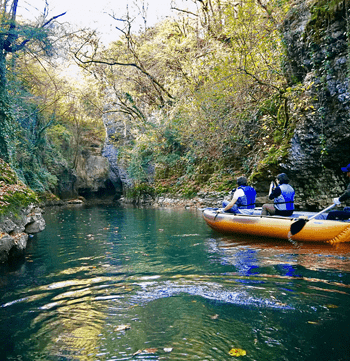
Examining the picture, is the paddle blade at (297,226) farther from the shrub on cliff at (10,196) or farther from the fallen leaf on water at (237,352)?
the shrub on cliff at (10,196)

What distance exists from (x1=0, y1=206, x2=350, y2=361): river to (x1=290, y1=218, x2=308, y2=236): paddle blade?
299 mm

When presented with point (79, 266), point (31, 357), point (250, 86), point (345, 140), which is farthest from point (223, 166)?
point (31, 357)

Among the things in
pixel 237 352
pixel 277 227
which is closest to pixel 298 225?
pixel 277 227

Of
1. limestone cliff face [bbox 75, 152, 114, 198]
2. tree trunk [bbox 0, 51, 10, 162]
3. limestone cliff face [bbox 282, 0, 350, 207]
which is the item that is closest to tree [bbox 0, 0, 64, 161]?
tree trunk [bbox 0, 51, 10, 162]

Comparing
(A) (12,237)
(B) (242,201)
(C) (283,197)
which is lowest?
(A) (12,237)

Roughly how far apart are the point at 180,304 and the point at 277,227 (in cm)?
406

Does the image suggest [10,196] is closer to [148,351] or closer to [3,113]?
[148,351]

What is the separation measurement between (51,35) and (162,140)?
441 inches

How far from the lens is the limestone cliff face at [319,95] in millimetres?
9023

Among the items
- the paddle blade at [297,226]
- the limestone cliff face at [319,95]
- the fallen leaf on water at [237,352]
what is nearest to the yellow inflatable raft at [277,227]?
the paddle blade at [297,226]

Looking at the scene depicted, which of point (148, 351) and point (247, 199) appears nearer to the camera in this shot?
point (148, 351)

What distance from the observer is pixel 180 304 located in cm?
372

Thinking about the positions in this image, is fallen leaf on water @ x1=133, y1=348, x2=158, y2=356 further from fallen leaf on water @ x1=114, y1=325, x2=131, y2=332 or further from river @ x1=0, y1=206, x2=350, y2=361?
fallen leaf on water @ x1=114, y1=325, x2=131, y2=332

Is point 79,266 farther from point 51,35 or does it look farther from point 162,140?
point 162,140
